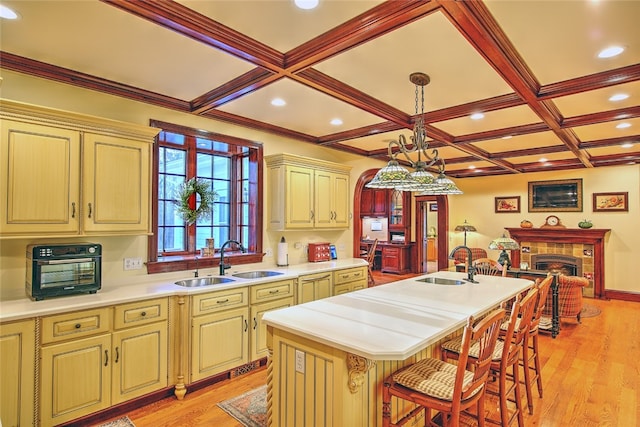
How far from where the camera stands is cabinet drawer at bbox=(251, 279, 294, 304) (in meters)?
3.41

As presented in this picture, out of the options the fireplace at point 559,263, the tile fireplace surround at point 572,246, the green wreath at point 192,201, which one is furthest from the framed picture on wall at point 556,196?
the green wreath at point 192,201

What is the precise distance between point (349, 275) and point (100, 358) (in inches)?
109

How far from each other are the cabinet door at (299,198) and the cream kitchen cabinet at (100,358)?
177 centimetres

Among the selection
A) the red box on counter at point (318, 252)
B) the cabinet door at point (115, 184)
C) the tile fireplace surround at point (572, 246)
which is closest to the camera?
the cabinet door at point (115, 184)

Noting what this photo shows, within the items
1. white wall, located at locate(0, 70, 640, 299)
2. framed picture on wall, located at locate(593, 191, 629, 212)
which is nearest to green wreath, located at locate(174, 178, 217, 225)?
white wall, located at locate(0, 70, 640, 299)

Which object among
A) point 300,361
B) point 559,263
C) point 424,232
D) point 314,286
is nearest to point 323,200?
point 314,286

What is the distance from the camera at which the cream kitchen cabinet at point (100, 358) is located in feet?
7.55

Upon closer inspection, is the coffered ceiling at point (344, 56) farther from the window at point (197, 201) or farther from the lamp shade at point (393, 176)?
the lamp shade at point (393, 176)

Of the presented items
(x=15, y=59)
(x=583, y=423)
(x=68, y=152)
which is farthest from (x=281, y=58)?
(x=583, y=423)

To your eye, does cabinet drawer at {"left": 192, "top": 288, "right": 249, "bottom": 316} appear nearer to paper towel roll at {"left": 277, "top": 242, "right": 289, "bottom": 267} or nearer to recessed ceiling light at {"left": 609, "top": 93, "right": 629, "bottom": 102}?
paper towel roll at {"left": 277, "top": 242, "right": 289, "bottom": 267}

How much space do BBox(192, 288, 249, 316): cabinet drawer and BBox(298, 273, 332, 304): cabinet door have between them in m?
0.70

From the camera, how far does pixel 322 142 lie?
15.8ft

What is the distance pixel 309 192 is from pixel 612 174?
611 cm

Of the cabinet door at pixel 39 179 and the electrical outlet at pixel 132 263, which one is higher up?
the cabinet door at pixel 39 179
